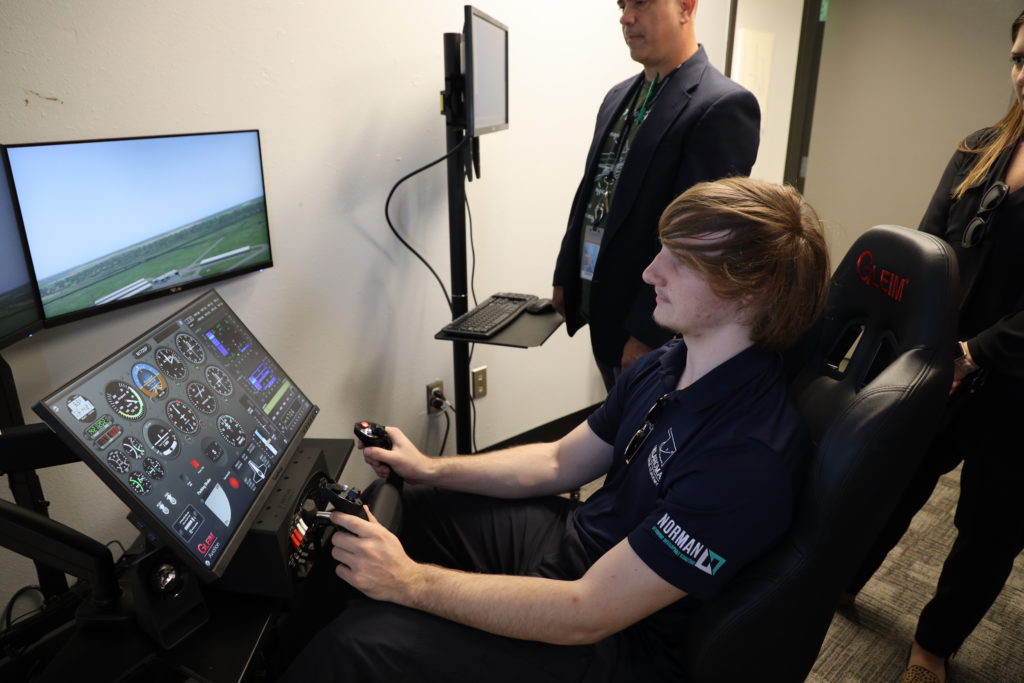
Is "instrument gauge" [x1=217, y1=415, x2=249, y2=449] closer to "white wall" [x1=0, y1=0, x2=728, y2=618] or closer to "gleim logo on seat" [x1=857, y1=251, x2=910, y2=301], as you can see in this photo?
"white wall" [x1=0, y1=0, x2=728, y2=618]

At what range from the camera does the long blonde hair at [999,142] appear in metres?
1.56

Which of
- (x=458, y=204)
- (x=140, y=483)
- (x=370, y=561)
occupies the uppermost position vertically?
(x=458, y=204)

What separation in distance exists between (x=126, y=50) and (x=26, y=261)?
0.55 m

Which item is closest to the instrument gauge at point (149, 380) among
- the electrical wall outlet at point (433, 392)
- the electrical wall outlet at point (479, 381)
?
the electrical wall outlet at point (433, 392)

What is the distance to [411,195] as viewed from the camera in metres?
2.20

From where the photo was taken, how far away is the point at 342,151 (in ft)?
6.55

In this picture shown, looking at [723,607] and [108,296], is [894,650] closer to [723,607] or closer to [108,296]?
[723,607]

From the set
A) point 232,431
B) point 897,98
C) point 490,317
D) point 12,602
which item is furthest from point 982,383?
point 897,98

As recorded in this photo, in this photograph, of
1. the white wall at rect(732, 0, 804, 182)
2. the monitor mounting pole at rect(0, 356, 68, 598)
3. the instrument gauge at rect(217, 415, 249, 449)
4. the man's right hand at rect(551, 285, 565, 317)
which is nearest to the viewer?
the instrument gauge at rect(217, 415, 249, 449)

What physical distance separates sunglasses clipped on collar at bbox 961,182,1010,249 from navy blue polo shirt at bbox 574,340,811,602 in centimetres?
78

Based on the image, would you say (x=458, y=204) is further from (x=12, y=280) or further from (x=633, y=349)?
(x=12, y=280)

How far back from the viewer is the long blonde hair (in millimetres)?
1562

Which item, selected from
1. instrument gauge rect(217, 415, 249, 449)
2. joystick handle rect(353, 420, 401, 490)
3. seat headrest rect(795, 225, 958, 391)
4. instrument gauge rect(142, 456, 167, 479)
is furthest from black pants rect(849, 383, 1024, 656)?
instrument gauge rect(142, 456, 167, 479)

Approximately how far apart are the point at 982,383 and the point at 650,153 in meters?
0.94
